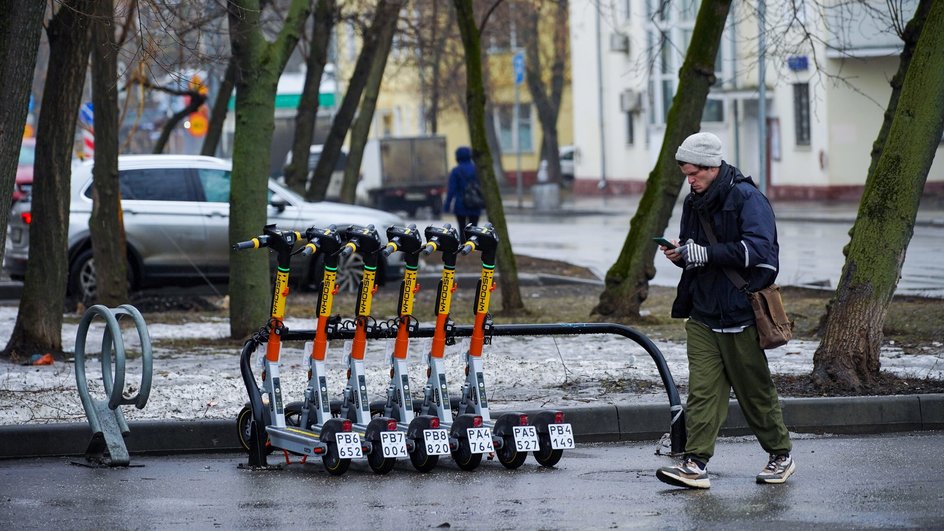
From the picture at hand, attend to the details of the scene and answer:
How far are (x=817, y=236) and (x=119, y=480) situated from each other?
2193cm

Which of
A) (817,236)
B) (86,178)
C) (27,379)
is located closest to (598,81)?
(817,236)

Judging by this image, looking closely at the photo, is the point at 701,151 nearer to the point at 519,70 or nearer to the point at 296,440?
the point at 296,440

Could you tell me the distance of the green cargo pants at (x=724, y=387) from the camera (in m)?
7.29

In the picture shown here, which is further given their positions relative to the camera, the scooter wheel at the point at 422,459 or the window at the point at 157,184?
the window at the point at 157,184

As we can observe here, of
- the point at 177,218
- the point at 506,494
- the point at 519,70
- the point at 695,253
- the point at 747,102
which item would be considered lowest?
the point at 506,494

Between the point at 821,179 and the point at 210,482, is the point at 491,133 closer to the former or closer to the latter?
the point at 821,179

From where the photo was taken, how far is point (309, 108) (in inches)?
869

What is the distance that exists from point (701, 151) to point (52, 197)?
6.70 metres

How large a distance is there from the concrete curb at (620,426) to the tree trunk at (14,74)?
1.24m

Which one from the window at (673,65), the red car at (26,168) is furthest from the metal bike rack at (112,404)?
the window at (673,65)

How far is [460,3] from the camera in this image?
14.9m

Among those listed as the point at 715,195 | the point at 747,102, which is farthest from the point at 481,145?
the point at 747,102

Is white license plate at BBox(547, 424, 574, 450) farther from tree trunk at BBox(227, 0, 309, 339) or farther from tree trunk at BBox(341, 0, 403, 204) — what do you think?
tree trunk at BBox(341, 0, 403, 204)

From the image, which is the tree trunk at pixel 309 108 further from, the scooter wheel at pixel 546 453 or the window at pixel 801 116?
the window at pixel 801 116
